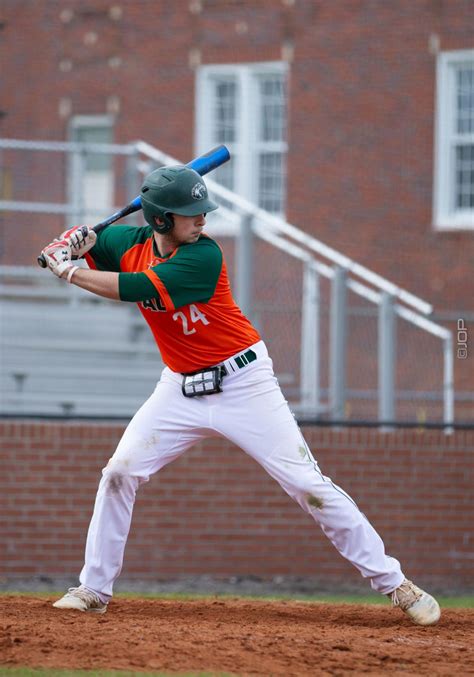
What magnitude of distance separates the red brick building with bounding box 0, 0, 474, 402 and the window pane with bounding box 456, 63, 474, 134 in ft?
0.06

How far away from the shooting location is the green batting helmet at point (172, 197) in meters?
6.84

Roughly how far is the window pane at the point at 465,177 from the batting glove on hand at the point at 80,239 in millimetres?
11225

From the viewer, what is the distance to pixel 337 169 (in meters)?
18.3

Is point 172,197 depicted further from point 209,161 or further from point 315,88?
point 315,88

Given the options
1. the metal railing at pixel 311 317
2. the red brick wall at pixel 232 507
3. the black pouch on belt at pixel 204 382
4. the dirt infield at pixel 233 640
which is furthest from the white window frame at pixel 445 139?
the black pouch on belt at pixel 204 382

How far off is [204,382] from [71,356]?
5513mm

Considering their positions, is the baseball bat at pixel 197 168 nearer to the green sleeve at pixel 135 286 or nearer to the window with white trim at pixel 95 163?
the green sleeve at pixel 135 286

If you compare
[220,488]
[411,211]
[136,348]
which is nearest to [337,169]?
[411,211]

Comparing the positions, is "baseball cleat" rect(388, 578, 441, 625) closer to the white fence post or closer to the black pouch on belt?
the black pouch on belt

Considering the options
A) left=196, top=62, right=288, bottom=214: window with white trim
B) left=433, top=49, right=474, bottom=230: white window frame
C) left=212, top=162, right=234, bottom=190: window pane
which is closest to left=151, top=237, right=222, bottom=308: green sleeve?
left=433, top=49, right=474, bottom=230: white window frame

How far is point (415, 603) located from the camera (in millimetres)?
7141

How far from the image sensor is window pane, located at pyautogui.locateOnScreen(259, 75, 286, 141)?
18781mm

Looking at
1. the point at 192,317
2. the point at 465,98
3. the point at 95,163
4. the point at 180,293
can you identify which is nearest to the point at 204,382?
the point at 192,317

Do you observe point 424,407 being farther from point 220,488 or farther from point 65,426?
point 65,426
